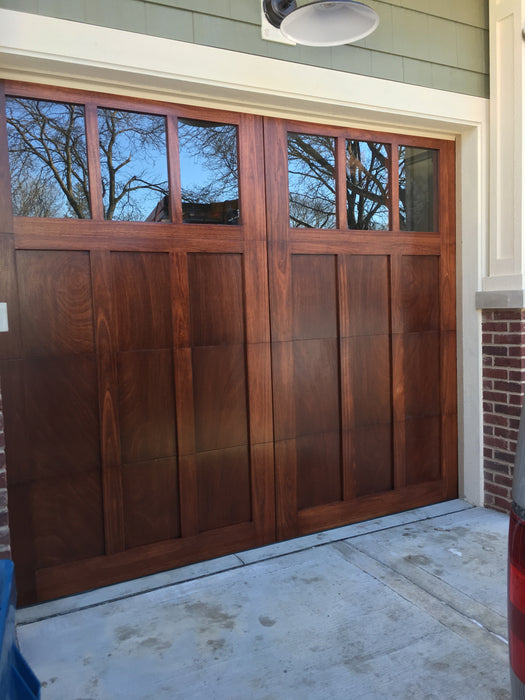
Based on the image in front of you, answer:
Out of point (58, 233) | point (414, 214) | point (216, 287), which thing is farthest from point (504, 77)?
point (58, 233)

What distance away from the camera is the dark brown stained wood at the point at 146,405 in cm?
260

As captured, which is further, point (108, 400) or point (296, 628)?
point (108, 400)

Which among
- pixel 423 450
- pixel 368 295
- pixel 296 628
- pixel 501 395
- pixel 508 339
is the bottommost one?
pixel 296 628

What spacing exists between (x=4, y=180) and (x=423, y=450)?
2.80m

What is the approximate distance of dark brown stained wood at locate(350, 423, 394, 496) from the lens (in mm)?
3240

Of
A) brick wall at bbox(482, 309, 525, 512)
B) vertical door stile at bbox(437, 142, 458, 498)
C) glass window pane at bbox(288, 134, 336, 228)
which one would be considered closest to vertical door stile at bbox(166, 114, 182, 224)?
glass window pane at bbox(288, 134, 336, 228)

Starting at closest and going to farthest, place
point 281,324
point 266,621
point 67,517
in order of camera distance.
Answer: point 266,621 < point 67,517 < point 281,324

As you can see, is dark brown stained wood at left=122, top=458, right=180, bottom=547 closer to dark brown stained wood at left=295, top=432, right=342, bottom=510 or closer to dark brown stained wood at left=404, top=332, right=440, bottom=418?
dark brown stained wood at left=295, top=432, right=342, bottom=510

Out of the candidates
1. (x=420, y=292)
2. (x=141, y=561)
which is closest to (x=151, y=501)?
(x=141, y=561)

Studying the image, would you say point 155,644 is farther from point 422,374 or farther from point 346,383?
point 422,374

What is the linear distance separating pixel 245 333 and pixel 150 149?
1027mm

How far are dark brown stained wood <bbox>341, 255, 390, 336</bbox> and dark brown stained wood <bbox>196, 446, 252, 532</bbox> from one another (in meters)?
0.97

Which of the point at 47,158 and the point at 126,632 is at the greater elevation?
the point at 47,158

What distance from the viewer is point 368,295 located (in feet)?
10.5
